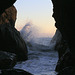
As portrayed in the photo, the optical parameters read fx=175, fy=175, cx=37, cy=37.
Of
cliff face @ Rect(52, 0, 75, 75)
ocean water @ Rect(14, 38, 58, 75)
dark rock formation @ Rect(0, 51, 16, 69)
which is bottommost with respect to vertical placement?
ocean water @ Rect(14, 38, 58, 75)

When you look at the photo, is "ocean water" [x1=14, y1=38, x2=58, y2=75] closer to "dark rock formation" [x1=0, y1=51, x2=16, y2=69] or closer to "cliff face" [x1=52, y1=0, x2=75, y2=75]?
"dark rock formation" [x1=0, y1=51, x2=16, y2=69]

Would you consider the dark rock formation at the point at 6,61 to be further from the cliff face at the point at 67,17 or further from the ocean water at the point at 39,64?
the cliff face at the point at 67,17

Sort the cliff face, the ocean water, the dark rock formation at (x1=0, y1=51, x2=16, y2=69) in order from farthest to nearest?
the dark rock formation at (x1=0, y1=51, x2=16, y2=69) < the ocean water < the cliff face

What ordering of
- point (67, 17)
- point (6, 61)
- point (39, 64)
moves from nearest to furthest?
point (67, 17) < point (6, 61) < point (39, 64)

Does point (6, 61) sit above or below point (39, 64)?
above

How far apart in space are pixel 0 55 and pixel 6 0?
387 centimetres

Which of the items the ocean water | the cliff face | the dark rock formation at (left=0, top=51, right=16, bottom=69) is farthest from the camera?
the dark rock formation at (left=0, top=51, right=16, bottom=69)

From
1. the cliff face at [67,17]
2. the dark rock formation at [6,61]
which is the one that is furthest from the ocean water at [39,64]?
the cliff face at [67,17]

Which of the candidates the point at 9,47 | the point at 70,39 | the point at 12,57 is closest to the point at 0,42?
the point at 9,47

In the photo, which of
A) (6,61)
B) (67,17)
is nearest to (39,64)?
(6,61)

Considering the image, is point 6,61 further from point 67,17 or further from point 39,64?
point 67,17

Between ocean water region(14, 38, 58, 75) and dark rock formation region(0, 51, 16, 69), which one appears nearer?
ocean water region(14, 38, 58, 75)

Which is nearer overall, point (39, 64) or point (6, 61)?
point (6, 61)

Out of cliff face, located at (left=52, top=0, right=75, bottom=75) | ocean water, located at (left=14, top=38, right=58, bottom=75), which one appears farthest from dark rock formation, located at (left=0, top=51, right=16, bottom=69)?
cliff face, located at (left=52, top=0, right=75, bottom=75)
